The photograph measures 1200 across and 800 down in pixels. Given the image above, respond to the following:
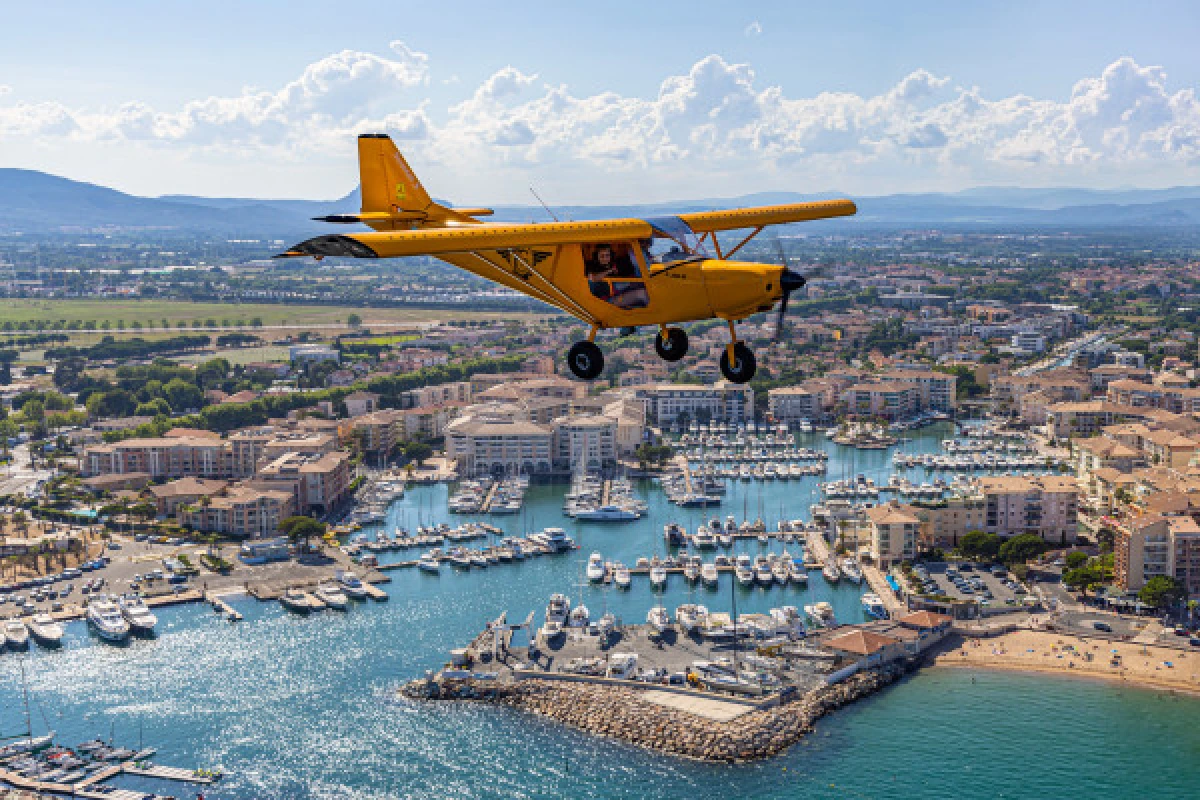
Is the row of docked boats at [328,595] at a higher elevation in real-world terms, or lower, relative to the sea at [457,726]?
higher

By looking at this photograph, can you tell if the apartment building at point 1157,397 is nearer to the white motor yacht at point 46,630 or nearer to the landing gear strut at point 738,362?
the white motor yacht at point 46,630

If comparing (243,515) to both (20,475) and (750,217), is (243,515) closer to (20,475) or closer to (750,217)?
(20,475)

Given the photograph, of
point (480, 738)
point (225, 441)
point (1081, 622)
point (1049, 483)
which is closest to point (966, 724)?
point (1081, 622)

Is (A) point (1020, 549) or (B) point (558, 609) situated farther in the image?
(A) point (1020, 549)

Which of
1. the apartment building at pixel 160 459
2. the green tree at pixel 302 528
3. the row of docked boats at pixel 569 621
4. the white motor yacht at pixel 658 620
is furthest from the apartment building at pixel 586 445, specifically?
the white motor yacht at pixel 658 620

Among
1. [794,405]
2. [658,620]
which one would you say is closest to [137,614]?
[658,620]

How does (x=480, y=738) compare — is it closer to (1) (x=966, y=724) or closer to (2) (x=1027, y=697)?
(1) (x=966, y=724)
